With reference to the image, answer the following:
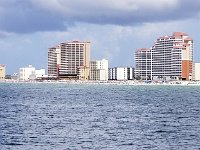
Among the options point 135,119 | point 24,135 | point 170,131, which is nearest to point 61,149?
point 24,135

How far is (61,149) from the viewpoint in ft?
139

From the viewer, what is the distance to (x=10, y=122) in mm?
63188

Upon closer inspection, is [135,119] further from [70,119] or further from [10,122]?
[10,122]

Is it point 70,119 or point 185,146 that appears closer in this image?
point 185,146

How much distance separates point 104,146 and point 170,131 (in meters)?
12.6

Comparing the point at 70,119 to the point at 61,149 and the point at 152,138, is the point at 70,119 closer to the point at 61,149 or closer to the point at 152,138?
the point at 152,138

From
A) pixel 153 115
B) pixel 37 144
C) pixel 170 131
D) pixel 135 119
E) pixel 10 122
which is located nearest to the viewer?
pixel 37 144

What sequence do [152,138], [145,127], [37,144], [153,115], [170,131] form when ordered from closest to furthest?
[37,144], [152,138], [170,131], [145,127], [153,115]

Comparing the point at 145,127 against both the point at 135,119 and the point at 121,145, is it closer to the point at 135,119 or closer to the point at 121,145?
the point at 135,119

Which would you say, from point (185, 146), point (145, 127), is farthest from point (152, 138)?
point (145, 127)

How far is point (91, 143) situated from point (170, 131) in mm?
12047

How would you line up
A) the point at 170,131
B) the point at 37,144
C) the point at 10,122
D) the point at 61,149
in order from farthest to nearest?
the point at 10,122 < the point at 170,131 < the point at 37,144 < the point at 61,149

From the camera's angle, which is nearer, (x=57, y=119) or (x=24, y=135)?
(x=24, y=135)

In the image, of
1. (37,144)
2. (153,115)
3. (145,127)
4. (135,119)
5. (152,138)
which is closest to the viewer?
(37,144)
